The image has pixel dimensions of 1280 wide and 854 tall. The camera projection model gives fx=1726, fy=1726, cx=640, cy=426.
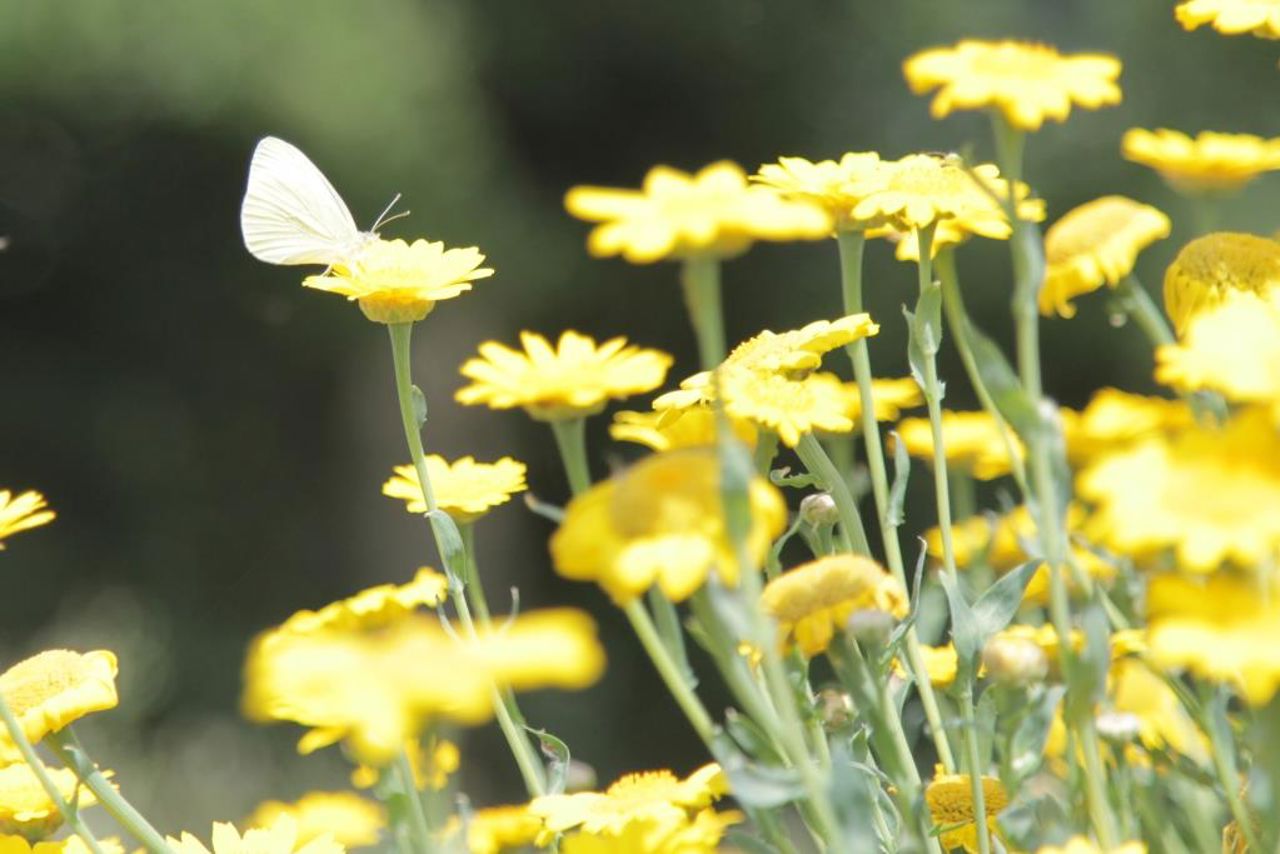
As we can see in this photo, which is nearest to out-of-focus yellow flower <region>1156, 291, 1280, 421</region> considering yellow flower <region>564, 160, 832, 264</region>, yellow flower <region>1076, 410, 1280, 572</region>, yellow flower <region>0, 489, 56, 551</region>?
yellow flower <region>1076, 410, 1280, 572</region>

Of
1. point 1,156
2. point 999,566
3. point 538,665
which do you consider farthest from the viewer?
point 1,156

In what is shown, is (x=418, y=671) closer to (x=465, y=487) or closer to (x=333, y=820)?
(x=333, y=820)

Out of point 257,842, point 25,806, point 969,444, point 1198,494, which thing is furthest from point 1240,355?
point 969,444

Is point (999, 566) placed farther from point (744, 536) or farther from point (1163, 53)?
point (1163, 53)

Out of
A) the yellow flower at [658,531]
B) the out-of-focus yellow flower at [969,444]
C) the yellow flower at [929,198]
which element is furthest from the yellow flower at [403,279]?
the out-of-focus yellow flower at [969,444]

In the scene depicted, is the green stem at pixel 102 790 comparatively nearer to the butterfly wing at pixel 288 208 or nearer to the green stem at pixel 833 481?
the green stem at pixel 833 481

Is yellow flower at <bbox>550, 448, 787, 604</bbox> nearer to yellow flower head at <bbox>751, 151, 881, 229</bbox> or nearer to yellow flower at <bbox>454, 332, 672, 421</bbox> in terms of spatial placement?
yellow flower at <bbox>454, 332, 672, 421</bbox>

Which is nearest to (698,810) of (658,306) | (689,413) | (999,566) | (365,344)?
(689,413)
